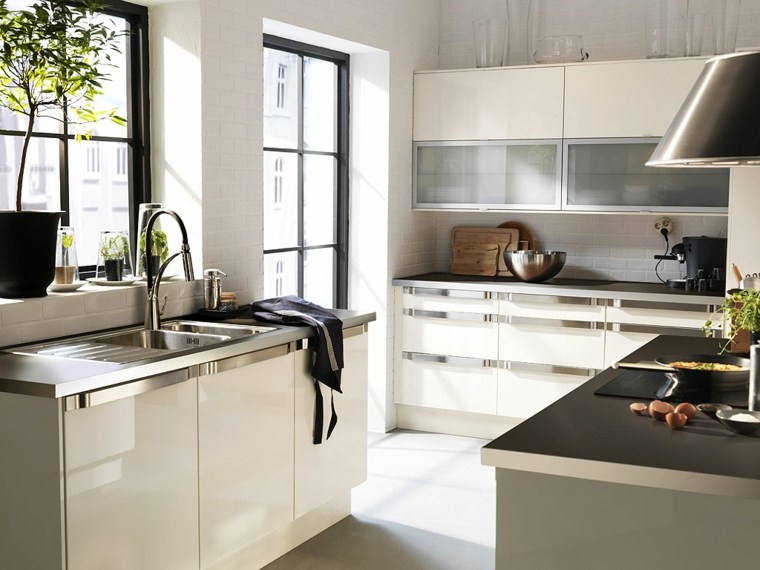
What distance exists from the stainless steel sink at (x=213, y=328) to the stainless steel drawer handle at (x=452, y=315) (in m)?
2.13

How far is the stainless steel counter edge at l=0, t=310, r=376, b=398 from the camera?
8.79 ft

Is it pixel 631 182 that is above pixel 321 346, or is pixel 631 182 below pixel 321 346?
above

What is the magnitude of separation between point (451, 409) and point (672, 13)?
2.71 m

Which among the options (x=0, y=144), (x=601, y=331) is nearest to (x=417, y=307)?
(x=601, y=331)

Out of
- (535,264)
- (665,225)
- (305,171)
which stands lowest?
(535,264)

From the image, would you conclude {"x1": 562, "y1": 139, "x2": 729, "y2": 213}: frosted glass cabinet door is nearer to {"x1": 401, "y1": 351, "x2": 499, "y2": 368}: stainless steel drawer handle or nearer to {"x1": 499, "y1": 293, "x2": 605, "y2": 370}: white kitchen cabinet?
{"x1": 499, "y1": 293, "x2": 605, "y2": 370}: white kitchen cabinet

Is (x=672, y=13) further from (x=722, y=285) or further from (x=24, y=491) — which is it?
(x=24, y=491)

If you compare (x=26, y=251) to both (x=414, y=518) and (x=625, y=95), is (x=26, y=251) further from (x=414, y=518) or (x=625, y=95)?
(x=625, y=95)

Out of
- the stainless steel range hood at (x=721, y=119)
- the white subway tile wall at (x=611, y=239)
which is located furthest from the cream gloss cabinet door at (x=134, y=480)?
the white subway tile wall at (x=611, y=239)

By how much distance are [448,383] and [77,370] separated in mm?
3325

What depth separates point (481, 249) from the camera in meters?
6.17

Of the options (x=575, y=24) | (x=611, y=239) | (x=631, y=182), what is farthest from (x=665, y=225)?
(x=575, y=24)

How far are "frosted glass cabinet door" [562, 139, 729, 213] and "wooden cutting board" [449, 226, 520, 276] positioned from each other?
0.58 m

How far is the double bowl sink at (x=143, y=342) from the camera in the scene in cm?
321
